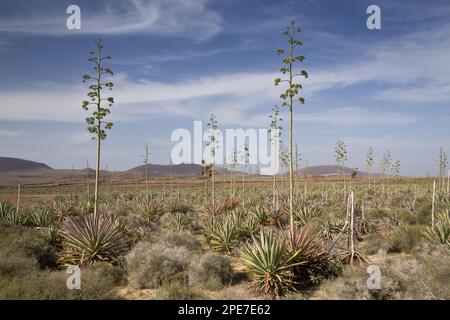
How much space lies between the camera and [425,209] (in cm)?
1580

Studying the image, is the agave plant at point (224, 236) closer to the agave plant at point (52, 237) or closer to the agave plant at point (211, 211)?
the agave plant at point (211, 211)

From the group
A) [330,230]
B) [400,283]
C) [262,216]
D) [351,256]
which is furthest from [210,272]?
[262,216]

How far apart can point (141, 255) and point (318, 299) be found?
14.2 feet

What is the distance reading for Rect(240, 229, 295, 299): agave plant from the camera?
743 cm

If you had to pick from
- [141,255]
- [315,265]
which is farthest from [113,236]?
[315,265]

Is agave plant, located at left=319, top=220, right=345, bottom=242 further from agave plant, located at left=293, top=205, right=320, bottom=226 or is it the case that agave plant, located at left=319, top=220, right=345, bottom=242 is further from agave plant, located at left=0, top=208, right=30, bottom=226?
agave plant, located at left=0, top=208, right=30, bottom=226

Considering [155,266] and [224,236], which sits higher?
[224,236]

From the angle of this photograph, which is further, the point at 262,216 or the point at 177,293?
the point at 262,216

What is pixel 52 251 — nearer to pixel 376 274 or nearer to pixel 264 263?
pixel 264 263

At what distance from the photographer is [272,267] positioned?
753cm

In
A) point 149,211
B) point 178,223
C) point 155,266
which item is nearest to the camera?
point 155,266

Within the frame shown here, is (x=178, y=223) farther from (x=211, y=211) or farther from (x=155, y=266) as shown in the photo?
(x=155, y=266)

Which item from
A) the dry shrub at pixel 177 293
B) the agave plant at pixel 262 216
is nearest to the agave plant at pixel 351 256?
the dry shrub at pixel 177 293

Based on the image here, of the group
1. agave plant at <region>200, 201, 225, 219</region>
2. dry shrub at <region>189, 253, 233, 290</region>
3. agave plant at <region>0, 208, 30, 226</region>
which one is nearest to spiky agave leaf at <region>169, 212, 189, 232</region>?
agave plant at <region>200, 201, 225, 219</region>
